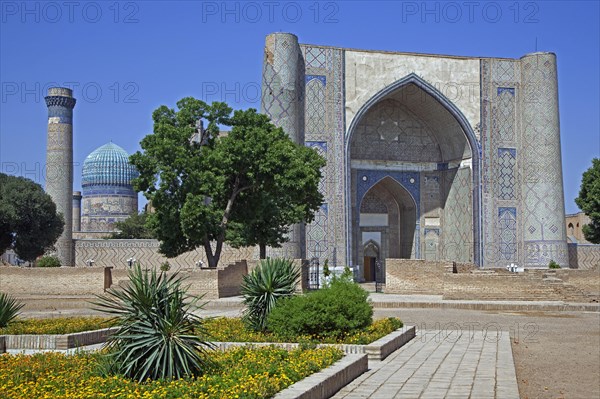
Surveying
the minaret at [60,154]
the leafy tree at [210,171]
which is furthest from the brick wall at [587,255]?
the minaret at [60,154]

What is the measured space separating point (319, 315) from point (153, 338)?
3.10 m

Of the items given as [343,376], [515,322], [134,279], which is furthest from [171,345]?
[515,322]

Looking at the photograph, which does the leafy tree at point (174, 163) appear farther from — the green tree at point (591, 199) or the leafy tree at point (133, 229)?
the leafy tree at point (133, 229)

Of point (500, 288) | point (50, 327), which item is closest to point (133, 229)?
point (500, 288)

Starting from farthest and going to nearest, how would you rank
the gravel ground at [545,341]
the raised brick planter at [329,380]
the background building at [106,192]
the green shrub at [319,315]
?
the background building at [106,192] < the green shrub at [319,315] < the gravel ground at [545,341] < the raised brick planter at [329,380]

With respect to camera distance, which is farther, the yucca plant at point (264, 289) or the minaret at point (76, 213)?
the minaret at point (76, 213)

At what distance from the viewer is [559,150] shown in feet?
86.6

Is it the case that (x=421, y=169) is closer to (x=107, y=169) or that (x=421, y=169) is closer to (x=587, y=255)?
(x=587, y=255)

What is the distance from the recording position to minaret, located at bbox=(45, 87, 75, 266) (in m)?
33.8

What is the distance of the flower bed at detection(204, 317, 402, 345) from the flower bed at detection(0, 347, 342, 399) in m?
0.99

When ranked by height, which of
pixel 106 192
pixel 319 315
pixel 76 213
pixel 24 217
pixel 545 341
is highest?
pixel 106 192

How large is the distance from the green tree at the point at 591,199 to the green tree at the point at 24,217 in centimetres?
1932

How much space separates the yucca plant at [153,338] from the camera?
18.4 ft

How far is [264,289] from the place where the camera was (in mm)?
9203
